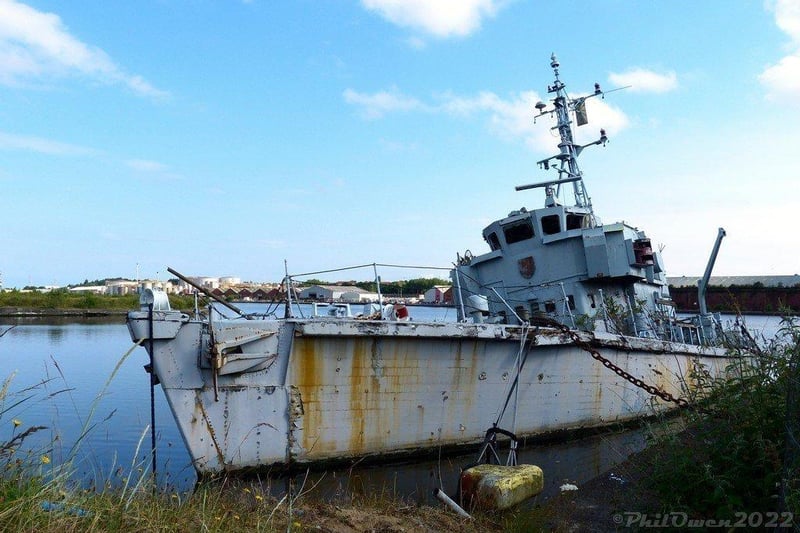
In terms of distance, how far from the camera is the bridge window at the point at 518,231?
13.6 m

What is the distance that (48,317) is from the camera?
4825cm

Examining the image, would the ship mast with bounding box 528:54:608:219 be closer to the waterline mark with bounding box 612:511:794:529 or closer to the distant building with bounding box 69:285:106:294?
the waterline mark with bounding box 612:511:794:529


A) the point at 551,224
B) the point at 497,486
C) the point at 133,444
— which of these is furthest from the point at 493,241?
the point at 133,444

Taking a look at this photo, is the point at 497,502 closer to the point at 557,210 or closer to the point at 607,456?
the point at 607,456

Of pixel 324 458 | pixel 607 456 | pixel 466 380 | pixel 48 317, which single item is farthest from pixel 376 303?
pixel 48 317

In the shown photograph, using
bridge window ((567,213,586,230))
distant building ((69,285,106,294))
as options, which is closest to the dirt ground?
bridge window ((567,213,586,230))

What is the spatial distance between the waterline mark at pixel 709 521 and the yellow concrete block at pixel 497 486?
1.57 m

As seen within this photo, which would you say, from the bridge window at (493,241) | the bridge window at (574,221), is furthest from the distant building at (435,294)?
the bridge window at (574,221)

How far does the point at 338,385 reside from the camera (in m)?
8.66

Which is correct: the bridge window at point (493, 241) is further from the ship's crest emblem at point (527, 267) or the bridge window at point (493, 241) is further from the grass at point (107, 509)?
the grass at point (107, 509)

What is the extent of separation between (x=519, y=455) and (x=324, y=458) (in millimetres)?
3567

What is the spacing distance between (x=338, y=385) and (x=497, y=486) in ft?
10.1

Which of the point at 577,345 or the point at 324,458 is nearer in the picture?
the point at 324,458

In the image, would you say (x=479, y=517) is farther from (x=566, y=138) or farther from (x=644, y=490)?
(x=566, y=138)
